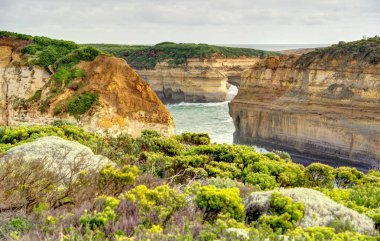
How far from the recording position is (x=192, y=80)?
2542 inches

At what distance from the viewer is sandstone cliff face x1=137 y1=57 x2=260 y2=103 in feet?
210

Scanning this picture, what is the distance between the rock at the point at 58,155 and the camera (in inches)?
320

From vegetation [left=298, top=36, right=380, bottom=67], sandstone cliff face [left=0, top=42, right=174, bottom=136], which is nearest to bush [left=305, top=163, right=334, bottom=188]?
sandstone cliff face [left=0, top=42, right=174, bottom=136]

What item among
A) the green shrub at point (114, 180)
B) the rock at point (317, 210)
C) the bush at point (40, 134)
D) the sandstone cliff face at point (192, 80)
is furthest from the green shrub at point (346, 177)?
the sandstone cliff face at point (192, 80)

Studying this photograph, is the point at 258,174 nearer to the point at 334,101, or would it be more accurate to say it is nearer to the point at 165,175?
the point at 165,175

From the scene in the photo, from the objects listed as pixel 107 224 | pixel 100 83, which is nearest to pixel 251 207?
pixel 107 224

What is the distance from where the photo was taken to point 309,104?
1169 inches

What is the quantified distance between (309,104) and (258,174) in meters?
19.2

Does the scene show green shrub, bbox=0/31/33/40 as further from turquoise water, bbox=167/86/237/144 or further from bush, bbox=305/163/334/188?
A: turquoise water, bbox=167/86/237/144

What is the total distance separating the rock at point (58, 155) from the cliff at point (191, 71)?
54.6 meters

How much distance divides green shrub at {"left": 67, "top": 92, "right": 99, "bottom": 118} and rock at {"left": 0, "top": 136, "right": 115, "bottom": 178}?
28.8 ft

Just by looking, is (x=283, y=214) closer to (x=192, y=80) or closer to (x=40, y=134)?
(x=40, y=134)

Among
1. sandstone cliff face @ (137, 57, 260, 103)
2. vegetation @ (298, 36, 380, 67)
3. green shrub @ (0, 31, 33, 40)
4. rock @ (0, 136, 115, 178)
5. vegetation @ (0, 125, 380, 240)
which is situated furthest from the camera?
sandstone cliff face @ (137, 57, 260, 103)

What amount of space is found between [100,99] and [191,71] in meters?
46.4
